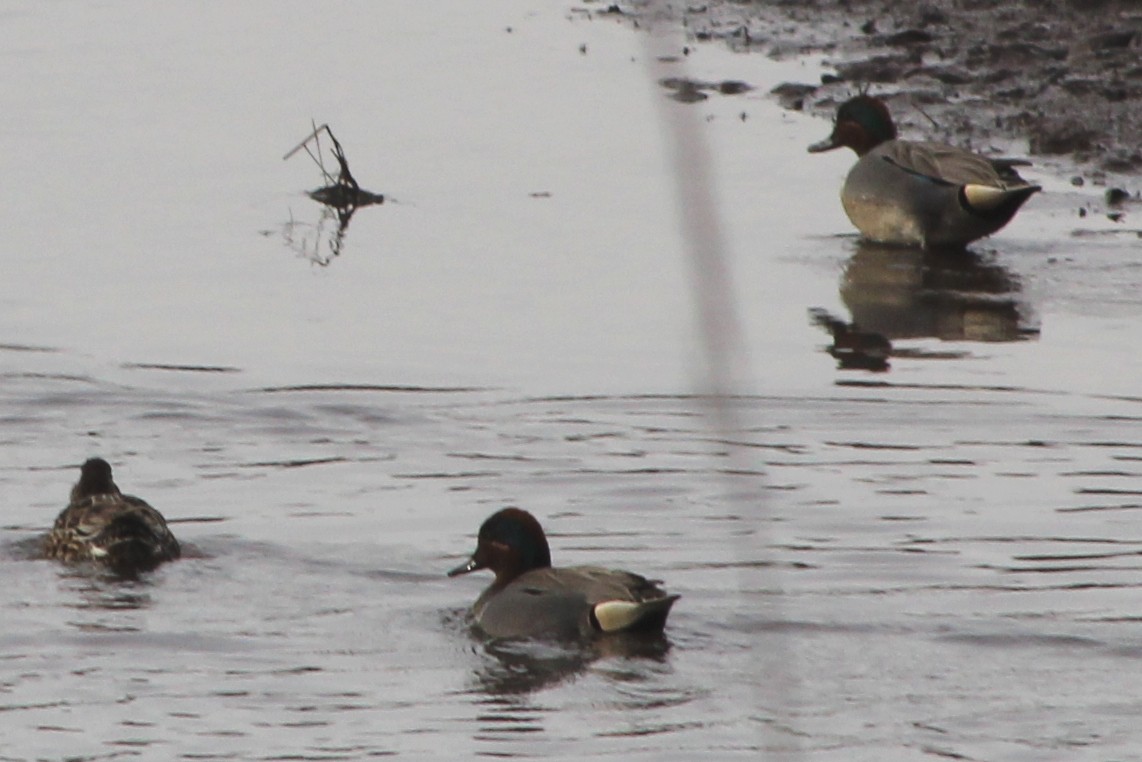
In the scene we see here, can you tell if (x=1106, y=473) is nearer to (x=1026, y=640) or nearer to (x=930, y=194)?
(x=1026, y=640)

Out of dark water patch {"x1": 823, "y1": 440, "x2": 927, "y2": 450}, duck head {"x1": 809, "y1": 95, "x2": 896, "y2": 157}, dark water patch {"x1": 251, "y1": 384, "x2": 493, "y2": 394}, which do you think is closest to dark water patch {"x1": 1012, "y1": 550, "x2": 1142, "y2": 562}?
dark water patch {"x1": 823, "y1": 440, "x2": 927, "y2": 450}

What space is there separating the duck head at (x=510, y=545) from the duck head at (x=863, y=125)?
21.9 ft

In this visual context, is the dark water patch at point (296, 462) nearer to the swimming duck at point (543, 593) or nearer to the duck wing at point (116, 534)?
the duck wing at point (116, 534)

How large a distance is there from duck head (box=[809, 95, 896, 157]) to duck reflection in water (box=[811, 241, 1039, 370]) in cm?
89

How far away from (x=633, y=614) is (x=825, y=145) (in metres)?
7.62

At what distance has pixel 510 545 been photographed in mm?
8695

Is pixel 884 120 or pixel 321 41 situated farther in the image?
pixel 321 41

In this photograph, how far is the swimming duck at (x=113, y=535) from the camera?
8922 millimetres

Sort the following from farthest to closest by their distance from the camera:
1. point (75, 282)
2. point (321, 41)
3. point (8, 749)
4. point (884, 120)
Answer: point (321, 41)
point (884, 120)
point (75, 282)
point (8, 749)

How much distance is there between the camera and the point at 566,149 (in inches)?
643

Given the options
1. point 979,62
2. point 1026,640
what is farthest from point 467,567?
point 979,62

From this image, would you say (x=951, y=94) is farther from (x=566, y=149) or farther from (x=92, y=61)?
(x=92, y=61)

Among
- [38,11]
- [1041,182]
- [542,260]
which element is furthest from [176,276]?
[38,11]

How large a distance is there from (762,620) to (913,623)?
0.50 m
